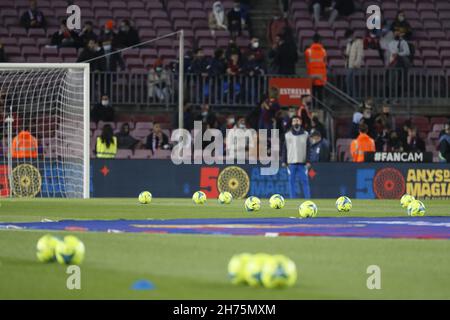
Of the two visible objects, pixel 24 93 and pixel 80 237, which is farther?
pixel 24 93

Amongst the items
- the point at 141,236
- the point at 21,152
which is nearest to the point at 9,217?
the point at 141,236

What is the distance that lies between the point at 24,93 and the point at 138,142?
11.7ft

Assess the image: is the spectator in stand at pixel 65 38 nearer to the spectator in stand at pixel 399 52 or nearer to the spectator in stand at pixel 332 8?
the spectator in stand at pixel 332 8

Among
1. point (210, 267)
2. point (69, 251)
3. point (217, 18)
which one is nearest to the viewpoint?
point (69, 251)

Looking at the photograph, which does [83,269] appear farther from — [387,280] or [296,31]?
[296,31]

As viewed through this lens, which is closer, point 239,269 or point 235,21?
point 239,269

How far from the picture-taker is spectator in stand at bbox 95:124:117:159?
32688 mm

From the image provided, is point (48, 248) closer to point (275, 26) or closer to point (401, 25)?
point (275, 26)

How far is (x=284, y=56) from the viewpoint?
36500mm

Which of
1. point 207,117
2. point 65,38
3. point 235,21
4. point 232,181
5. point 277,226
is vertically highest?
point 235,21

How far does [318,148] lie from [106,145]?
5618 millimetres

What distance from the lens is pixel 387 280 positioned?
1040 cm

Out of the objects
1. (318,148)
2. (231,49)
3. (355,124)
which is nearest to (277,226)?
(318,148)
